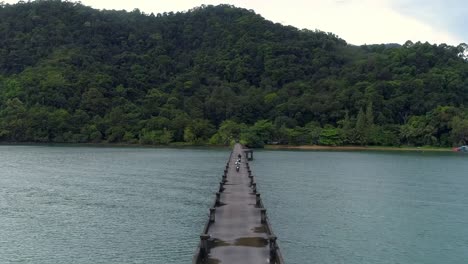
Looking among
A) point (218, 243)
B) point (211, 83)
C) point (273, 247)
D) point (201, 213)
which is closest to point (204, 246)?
point (218, 243)

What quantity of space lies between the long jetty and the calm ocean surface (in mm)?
2116

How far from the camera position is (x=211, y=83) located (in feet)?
424

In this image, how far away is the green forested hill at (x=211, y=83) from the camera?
95.8 meters

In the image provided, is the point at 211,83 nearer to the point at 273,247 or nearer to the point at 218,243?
the point at 218,243

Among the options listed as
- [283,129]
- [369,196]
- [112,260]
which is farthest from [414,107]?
[112,260]

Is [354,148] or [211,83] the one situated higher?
[211,83]

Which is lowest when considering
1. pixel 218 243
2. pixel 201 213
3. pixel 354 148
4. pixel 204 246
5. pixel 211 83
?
pixel 201 213

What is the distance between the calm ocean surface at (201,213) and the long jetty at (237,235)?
212 cm

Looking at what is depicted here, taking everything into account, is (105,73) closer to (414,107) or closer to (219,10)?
(219,10)

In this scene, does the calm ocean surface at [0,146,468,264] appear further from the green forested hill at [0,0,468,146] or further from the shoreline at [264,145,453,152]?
the green forested hill at [0,0,468,146]

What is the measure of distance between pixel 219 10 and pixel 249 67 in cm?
4047

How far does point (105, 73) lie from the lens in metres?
119

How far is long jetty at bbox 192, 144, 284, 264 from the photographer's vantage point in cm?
1528

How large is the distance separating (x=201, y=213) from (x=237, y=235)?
11162 mm
